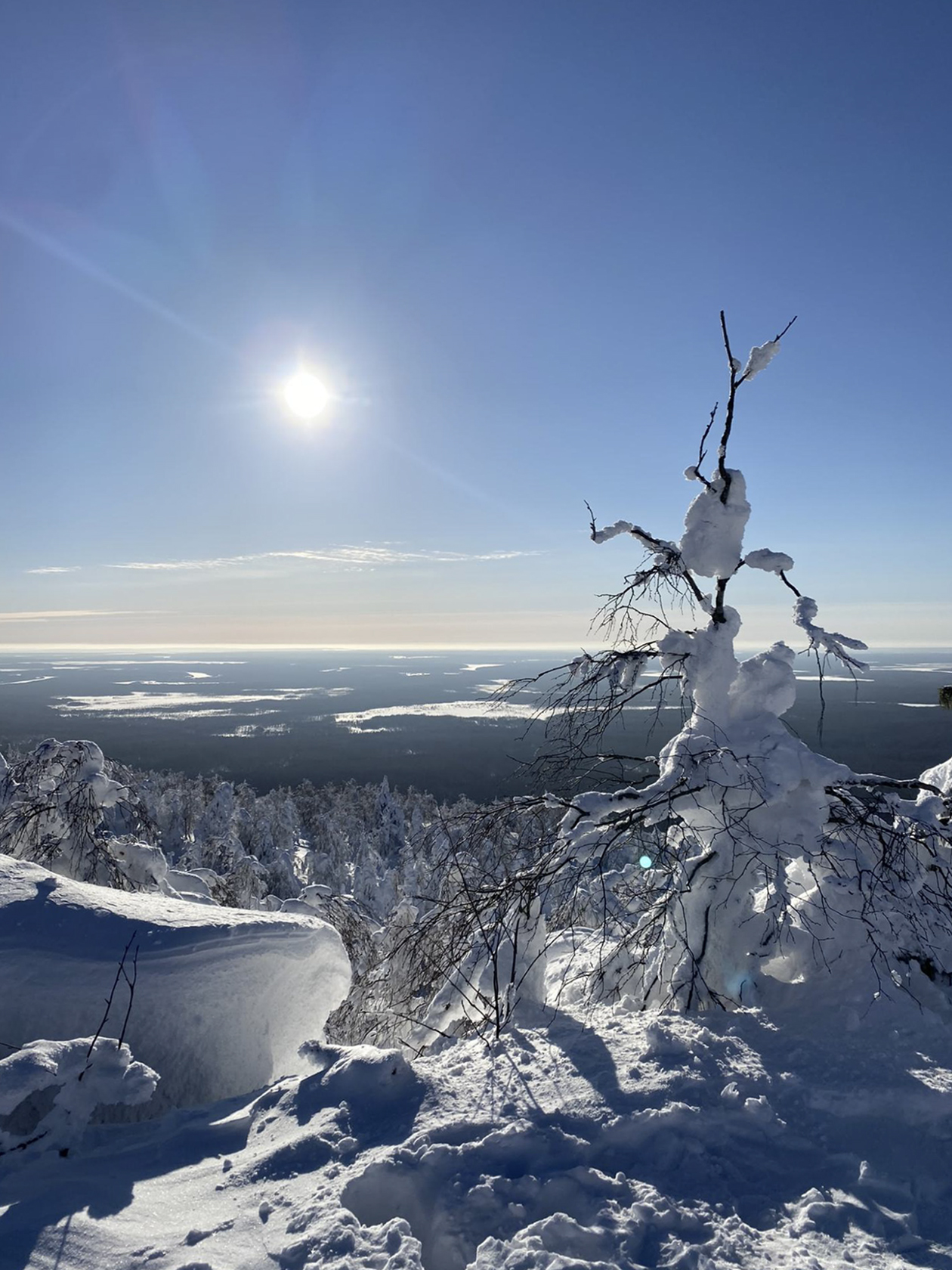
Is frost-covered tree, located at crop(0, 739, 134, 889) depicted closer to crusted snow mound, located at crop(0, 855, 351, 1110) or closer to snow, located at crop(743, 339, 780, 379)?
crusted snow mound, located at crop(0, 855, 351, 1110)


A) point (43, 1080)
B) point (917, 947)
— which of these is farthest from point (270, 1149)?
point (917, 947)

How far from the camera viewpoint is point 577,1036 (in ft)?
15.8

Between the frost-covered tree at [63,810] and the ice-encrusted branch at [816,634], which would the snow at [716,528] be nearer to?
the ice-encrusted branch at [816,634]

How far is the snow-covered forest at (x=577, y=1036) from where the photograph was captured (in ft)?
9.70

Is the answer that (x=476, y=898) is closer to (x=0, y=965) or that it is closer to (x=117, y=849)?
(x=0, y=965)

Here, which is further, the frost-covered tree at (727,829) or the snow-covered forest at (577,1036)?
the frost-covered tree at (727,829)

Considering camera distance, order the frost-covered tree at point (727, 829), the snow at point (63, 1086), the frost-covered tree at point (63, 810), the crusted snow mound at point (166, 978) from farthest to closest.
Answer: the frost-covered tree at point (63, 810) → the frost-covered tree at point (727, 829) → the crusted snow mound at point (166, 978) → the snow at point (63, 1086)

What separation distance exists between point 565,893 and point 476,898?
2.83ft

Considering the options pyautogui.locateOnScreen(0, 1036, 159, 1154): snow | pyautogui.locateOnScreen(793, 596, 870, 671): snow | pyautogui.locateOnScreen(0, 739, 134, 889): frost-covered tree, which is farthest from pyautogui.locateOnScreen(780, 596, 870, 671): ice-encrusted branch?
pyautogui.locateOnScreen(0, 739, 134, 889): frost-covered tree

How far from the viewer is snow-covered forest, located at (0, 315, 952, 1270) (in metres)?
2.96

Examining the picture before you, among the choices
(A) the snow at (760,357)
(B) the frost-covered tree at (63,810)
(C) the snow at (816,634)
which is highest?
(A) the snow at (760,357)

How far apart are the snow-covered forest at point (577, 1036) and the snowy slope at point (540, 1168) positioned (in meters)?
0.02

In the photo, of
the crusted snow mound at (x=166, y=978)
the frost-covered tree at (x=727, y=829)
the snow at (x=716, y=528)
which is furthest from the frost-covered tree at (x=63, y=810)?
the snow at (x=716, y=528)

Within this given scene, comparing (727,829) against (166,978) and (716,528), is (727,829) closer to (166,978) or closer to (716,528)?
(716,528)
